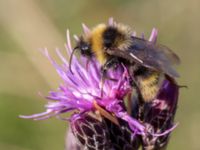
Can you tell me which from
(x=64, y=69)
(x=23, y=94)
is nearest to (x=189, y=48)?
(x=23, y=94)

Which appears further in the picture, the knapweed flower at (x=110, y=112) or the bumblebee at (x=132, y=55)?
the knapweed flower at (x=110, y=112)

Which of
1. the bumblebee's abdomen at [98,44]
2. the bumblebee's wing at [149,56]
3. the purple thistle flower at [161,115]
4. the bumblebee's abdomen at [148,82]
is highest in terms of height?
the bumblebee's abdomen at [98,44]

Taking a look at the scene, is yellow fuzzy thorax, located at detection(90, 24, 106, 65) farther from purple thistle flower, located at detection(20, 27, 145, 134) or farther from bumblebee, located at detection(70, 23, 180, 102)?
purple thistle flower, located at detection(20, 27, 145, 134)

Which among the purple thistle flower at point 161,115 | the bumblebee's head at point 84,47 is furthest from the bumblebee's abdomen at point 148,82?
the bumblebee's head at point 84,47

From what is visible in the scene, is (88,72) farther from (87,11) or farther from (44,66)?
→ (87,11)

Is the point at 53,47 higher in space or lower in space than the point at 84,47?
higher

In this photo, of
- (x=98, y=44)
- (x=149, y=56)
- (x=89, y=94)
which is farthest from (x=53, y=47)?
(x=149, y=56)

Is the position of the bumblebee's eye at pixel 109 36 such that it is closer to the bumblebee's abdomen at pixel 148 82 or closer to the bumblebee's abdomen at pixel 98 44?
the bumblebee's abdomen at pixel 98 44

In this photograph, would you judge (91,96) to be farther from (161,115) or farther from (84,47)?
(161,115)
